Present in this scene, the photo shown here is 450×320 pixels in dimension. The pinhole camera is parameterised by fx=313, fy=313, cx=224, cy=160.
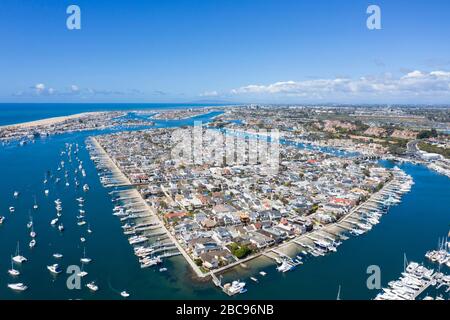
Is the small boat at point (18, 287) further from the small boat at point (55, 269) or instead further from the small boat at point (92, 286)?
the small boat at point (92, 286)

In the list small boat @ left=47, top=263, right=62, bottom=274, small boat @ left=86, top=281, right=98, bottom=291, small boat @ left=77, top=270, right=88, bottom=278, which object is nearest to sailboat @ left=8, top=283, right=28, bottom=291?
small boat @ left=47, top=263, right=62, bottom=274

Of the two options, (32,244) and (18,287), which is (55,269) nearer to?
(18,287)

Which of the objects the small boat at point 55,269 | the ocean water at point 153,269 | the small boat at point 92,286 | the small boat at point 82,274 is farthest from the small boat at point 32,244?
the small boat at point 92,286

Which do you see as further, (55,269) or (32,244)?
(32,244)

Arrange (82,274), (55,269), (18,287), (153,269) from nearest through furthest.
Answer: (18,287) → (82,274) → (55,269) → (153,269)

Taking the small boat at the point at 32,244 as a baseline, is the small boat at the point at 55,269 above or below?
below

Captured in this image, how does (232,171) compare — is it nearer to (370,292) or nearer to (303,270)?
(303,270)

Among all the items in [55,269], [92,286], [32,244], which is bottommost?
[92,286]

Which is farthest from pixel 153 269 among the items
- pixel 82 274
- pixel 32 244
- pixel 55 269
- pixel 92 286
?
pixel 32 244
